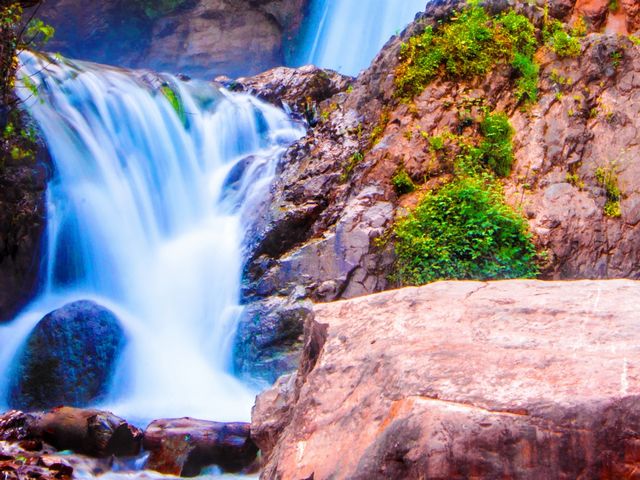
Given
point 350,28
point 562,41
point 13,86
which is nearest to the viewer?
point 13,86

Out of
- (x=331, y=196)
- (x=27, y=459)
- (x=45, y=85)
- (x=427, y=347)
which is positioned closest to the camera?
(x=427, y=347)

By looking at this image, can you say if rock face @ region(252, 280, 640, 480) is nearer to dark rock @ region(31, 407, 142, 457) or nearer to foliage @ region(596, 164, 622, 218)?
dark rock @ region(31, 407, 142, 457)

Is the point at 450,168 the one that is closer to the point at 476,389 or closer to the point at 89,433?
the point at 89,433

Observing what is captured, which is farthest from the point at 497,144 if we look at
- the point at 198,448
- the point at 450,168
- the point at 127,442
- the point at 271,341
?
the point at 127,442

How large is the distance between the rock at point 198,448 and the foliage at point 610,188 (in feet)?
16.7

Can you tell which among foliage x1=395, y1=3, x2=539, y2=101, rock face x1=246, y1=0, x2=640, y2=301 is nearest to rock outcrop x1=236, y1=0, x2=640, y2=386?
rock face x1=246, y1=0, x2=640, y2=301

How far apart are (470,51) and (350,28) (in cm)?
1321

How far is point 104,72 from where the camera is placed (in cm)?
1170

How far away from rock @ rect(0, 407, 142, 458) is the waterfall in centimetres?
99

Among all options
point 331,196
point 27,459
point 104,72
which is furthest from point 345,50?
point 27,459

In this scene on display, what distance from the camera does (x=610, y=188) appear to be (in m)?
7.89

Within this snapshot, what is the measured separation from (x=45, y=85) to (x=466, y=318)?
9.01 m

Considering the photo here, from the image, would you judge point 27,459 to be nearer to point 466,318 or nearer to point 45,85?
point 466,318

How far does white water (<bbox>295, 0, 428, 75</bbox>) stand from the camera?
20.7 metres
